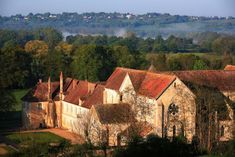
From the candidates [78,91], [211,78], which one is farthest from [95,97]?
[211,78]

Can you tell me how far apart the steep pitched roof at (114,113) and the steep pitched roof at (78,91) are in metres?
8.76

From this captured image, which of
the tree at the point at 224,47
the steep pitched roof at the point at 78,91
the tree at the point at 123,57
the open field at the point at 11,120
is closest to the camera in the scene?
the steep pitched roof at the point at 78,91

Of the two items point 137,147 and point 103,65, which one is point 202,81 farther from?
Result: point 103,65

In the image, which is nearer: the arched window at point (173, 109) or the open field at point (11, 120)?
the arched window at point (173, 109)

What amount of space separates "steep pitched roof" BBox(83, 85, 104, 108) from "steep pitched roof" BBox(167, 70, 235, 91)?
26.4 feet

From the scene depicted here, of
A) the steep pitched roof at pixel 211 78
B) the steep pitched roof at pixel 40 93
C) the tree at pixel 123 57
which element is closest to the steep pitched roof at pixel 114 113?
the steep pitched roof at pixel 211 78

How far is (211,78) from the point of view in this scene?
4816 centimetres

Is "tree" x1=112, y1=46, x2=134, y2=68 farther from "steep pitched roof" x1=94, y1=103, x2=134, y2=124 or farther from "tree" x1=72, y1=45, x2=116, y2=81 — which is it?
"steep pitched roof" x1=94, y1=103, x2=134, y2=124

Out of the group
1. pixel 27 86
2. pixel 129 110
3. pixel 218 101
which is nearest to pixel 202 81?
pixel 218 101

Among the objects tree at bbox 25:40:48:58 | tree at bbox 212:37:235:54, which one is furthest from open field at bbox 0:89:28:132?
tree at bbox 212:37:235:54

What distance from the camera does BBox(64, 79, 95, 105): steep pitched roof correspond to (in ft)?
178

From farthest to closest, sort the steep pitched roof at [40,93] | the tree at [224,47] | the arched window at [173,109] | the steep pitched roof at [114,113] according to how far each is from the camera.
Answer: the tree at [224,47], the steep pitched roof at [40,93], the steep pitched roof at [114,113], the arched window at [173,109]

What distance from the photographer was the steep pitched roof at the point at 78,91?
54222 mm

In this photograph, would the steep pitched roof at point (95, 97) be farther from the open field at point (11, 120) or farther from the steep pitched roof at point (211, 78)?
the open field at point (11, 120)
